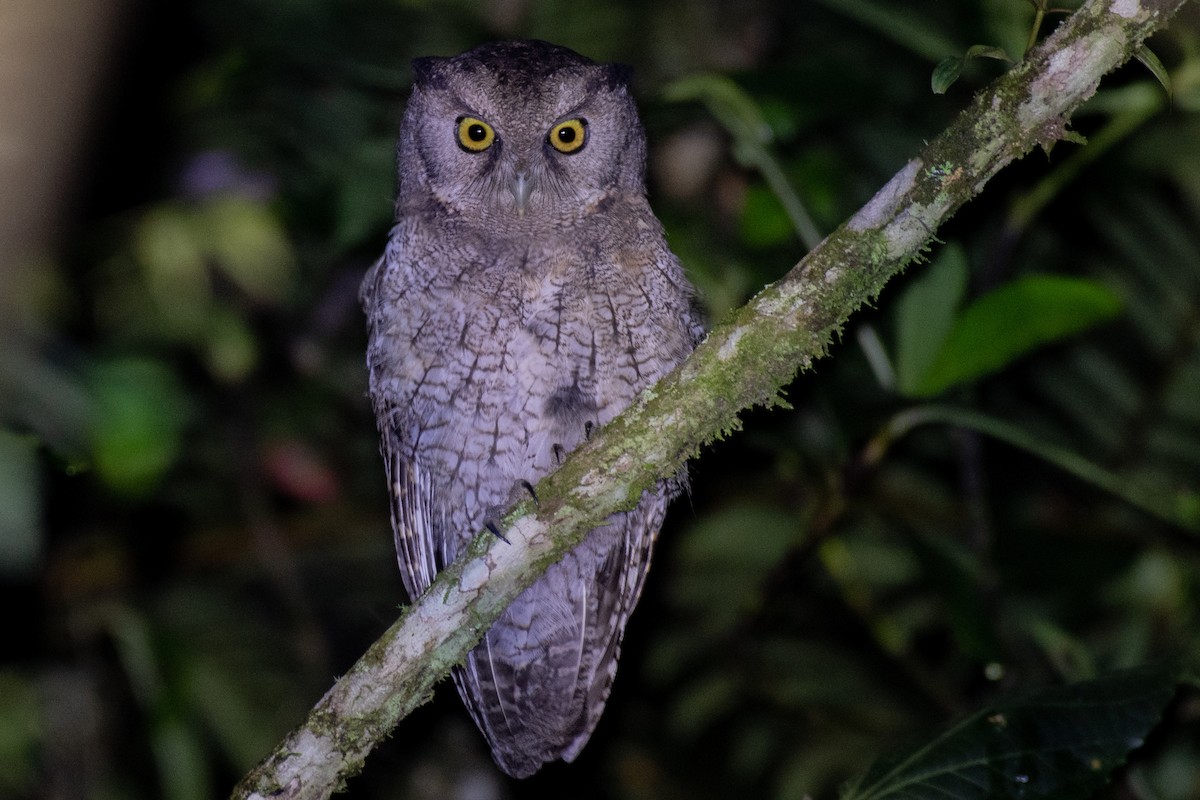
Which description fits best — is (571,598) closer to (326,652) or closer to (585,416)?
(585,416)

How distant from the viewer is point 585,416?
271 cm

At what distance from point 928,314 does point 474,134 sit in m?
1.29

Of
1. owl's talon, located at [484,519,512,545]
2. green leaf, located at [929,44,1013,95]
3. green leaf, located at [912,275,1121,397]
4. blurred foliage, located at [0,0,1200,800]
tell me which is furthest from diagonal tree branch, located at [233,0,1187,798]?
blurred foliage, located at [0,0,1200,800]

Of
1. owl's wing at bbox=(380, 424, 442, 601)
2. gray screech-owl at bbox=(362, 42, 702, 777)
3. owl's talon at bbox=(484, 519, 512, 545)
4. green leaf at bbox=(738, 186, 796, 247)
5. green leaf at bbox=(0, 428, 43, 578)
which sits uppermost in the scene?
green leaf at bbox=(738, 186, 796, 247)

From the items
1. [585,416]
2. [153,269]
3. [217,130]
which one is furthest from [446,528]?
[217,130]

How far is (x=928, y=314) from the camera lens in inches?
104

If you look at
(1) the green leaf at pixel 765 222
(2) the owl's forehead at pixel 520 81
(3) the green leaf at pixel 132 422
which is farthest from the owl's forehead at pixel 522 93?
(3) the green leaf at pixel 132 422

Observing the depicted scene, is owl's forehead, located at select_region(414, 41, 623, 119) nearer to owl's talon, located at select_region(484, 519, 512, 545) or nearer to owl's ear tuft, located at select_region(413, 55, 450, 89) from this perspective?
owl's ear tuft, located at select_region(413, 55, 450, 89)

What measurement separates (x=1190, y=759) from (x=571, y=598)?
217cm

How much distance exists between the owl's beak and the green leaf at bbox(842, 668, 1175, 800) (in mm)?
1598

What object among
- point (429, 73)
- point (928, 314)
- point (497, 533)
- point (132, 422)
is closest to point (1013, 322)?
point (928, 314)

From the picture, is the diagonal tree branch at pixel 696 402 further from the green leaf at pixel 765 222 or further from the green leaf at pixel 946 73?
the green leaf at pixel 765 222

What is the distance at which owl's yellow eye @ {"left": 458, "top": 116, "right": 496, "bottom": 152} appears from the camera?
288 cm

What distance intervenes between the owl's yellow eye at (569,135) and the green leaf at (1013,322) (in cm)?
111
